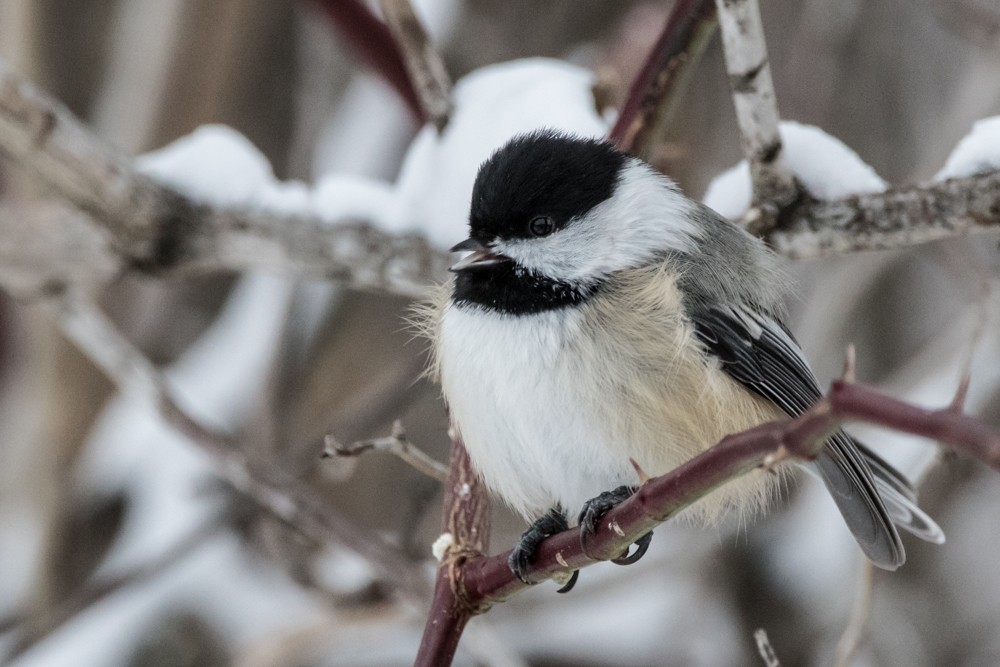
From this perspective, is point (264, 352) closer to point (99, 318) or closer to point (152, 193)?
point (99, 318)

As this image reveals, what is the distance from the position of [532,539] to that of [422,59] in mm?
1040

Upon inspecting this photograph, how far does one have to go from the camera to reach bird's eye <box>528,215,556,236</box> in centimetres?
143

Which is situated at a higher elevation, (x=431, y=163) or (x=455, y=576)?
(x=431, y=163)

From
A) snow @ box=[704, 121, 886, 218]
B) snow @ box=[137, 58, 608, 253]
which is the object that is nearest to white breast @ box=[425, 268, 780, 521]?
snow @ box=[704, 121, 886, 218]

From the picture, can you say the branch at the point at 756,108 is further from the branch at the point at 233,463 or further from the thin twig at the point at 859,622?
the branch at the point at 233,463

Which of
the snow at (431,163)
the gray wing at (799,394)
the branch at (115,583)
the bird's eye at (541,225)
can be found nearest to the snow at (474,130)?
the snow at (431,163)

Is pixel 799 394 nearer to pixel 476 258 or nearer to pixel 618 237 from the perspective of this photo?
pixel 618 237

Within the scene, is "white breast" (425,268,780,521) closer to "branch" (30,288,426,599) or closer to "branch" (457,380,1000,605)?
"branch" (457,380,1000,605)

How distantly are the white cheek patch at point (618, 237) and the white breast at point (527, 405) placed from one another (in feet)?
0.29

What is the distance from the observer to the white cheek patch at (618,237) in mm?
1423

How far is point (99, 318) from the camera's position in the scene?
7.36 ft

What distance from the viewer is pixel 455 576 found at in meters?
1.16

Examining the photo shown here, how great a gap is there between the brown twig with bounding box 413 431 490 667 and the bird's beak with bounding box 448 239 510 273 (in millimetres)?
314

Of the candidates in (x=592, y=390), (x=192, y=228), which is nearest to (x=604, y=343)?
(x=592, y=390)
